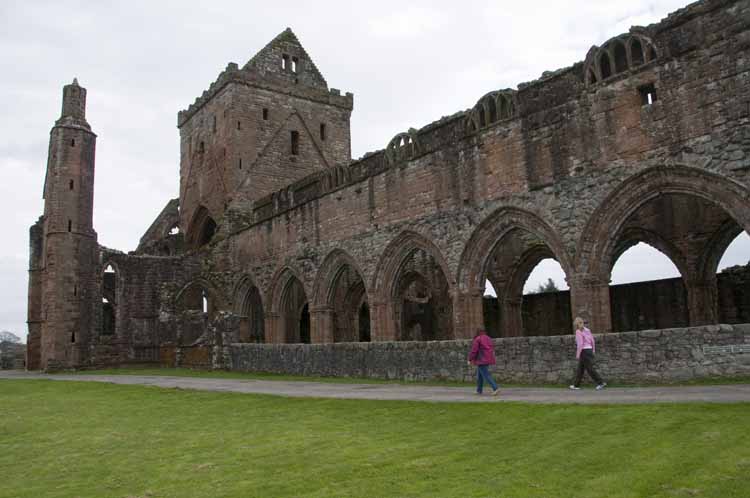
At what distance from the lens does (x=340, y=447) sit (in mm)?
6043

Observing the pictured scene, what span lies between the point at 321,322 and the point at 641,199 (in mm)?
11995

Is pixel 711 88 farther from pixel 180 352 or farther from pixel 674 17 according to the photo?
pixel 180 352

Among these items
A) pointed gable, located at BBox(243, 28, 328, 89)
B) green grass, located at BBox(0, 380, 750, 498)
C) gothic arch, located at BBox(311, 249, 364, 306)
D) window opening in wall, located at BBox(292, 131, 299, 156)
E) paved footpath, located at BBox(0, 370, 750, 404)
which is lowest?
green grass, located at BBox(0, 380, 750, 498)

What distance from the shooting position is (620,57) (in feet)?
44.8

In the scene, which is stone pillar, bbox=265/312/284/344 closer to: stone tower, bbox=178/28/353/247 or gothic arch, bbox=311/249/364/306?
gothic arch, bbox=311/249/364/306

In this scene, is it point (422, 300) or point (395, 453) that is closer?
point (395, 453)

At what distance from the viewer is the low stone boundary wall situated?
888cm

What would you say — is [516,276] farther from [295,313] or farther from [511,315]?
[295,313]

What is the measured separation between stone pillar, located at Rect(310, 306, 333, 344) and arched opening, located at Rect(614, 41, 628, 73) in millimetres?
12107

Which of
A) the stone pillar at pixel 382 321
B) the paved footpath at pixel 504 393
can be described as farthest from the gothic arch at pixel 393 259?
the paved footpath at pixel 504 393

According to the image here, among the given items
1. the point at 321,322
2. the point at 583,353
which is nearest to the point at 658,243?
the point at 583,353

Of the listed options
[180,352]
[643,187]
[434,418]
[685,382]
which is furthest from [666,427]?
[180,352]

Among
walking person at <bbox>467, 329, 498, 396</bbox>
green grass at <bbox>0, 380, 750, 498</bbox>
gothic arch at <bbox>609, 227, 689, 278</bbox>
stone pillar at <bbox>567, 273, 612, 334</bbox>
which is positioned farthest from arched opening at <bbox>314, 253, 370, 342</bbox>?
green grass at <bbox>0, 380, 750, 498</bbox>

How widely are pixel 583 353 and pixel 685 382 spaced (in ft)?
4.49
